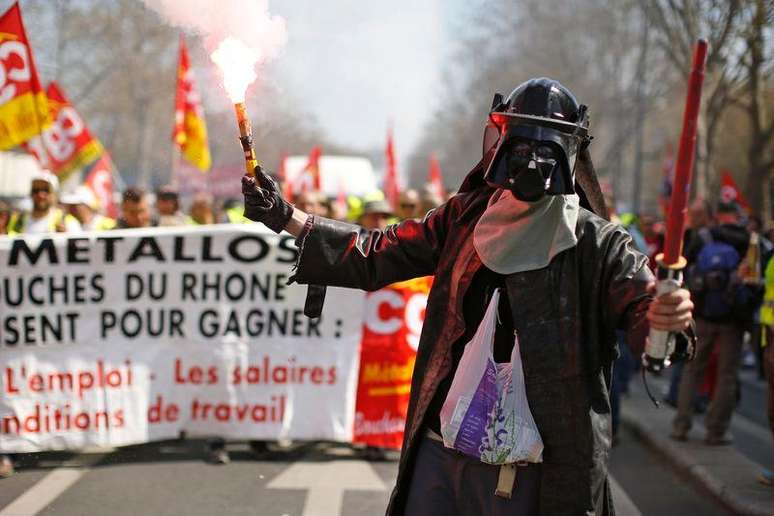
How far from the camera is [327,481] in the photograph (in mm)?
6160

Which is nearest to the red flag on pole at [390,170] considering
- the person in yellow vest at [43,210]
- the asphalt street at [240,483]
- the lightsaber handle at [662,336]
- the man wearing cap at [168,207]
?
the man wearing cap at [168,207]

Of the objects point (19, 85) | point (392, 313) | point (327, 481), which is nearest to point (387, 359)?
point (392, 313)

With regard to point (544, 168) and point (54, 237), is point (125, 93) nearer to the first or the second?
point (54, 237)

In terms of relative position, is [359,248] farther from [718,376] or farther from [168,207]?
[168,207]

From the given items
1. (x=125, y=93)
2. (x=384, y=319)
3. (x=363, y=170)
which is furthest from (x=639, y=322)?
(x=125, y=93)

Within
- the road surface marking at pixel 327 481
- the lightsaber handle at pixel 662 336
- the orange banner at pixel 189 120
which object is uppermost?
the orange banner at pixel 189 120

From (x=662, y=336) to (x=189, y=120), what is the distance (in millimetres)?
9524

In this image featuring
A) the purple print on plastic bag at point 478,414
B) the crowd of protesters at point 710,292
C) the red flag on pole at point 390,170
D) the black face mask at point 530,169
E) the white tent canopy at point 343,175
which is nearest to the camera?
the black face mask at point 530,169

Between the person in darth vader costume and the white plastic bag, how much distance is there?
0.10ft

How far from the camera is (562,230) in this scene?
273 centimetres

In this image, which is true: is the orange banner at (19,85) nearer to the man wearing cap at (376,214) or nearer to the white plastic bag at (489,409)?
the man wearing cap at (376,214)

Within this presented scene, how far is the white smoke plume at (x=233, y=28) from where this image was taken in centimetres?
291

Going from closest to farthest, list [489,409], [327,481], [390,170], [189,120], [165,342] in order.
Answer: [489,409], [327,481], [165,342], [189,120], [390,170]

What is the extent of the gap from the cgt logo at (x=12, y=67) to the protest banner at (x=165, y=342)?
84.1 inches
